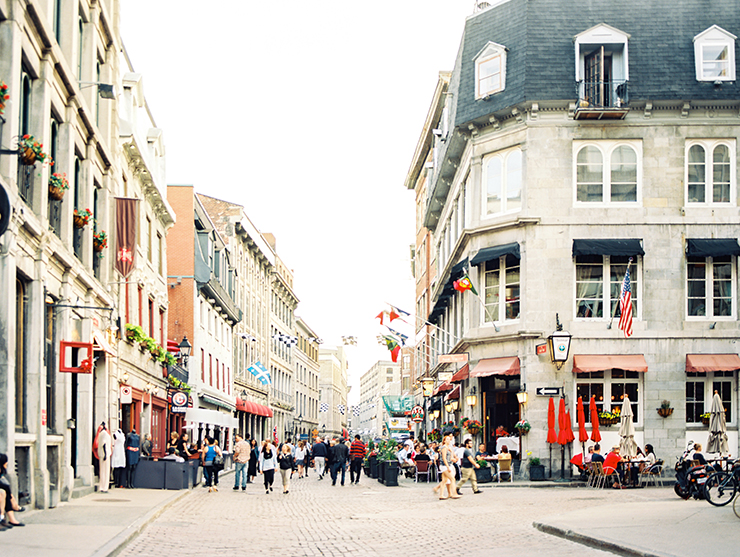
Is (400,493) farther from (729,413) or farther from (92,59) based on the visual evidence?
(92,59)

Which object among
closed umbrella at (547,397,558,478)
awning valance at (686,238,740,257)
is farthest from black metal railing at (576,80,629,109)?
closed umbrella at (547,397,558,478)

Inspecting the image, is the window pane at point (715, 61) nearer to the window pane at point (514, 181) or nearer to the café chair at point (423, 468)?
the window pane at point (514, 181)

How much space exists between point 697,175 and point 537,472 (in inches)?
421

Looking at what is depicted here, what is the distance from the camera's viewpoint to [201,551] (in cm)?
1281

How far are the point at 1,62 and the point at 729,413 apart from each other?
23.5m

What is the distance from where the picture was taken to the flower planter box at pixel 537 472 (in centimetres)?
2898

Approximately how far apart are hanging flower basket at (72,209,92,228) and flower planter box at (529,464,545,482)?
598 inches

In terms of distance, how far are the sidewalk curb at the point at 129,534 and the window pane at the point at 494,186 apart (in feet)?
51.3

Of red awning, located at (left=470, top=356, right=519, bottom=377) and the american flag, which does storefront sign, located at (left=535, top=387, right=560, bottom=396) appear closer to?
red awning, located at (left=470, top=356, right=519, bottom=377)

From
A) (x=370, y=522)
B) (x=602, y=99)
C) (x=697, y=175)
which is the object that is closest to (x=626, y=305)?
(x=697, y=175)

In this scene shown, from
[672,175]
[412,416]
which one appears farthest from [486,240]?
[412,416]

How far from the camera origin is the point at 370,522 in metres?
17.2

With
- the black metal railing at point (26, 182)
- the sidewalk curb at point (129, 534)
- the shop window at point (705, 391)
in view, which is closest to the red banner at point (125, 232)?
the sidewalk curb at point (129, 534)

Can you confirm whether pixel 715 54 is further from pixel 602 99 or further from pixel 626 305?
pixel 626 305
